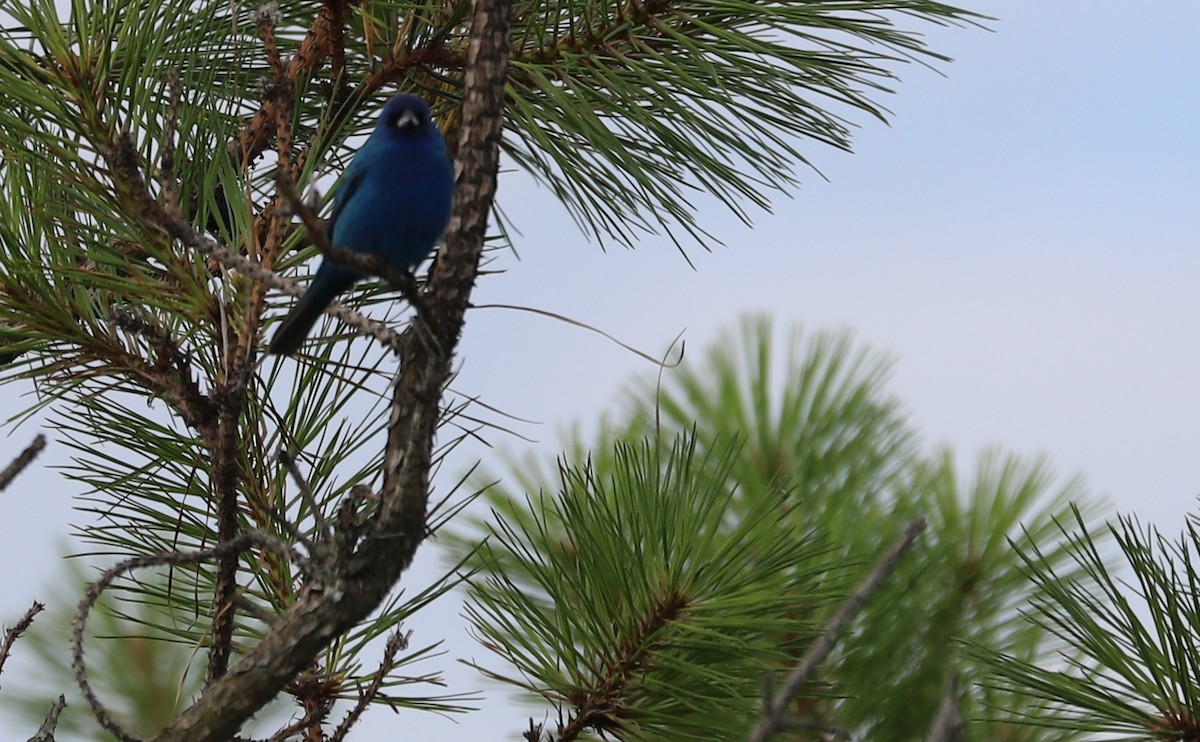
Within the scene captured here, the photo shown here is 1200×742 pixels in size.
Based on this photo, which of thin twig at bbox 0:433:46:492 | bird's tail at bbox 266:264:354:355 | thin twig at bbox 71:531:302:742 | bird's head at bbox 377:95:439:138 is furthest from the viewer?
bird's head at bbox 377:95:439:138

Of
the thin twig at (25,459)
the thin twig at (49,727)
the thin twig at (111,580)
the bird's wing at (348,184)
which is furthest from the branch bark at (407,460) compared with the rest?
the bird's wing at (348,184)

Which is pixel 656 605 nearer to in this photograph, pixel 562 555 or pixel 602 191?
pixel 562 555

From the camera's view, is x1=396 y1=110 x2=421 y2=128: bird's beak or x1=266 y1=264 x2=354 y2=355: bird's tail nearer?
x1=266 y1=264 x2=354 y2=355: bird's tail

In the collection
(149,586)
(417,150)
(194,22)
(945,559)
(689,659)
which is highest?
(194,22)

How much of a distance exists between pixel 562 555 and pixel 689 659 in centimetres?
29

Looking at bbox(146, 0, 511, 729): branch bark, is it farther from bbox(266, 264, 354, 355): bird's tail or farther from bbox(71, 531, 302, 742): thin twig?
bbox(266, 264, 354, 355): bird's tail

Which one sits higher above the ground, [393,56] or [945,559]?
[393,56]

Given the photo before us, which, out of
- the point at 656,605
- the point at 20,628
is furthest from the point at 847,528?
the point at 20,628

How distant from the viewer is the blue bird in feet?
6.96

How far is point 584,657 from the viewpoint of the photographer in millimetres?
2150

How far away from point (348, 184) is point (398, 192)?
0.47ft

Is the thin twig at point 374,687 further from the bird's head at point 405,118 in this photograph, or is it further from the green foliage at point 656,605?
the bird's head at point 405,118

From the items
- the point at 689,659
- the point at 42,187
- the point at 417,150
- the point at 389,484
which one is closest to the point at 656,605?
the point at 689,659

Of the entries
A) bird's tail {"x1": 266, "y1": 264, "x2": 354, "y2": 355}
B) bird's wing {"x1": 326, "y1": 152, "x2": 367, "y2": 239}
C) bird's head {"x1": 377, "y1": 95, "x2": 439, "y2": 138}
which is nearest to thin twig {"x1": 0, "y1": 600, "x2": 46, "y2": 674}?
bird's tail {"x1": 266, "y1": 264, "x2": 354, "y2": 355}
